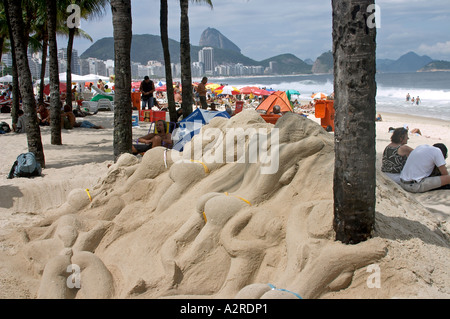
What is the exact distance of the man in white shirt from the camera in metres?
5.74

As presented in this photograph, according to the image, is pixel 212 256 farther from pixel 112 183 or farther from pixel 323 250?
pixel 112 183

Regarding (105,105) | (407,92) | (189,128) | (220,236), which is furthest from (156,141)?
(407,92)

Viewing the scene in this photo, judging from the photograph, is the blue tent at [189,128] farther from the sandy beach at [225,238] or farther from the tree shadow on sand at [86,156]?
the sandy beach at [225,238]

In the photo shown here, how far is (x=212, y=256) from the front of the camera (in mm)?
3346

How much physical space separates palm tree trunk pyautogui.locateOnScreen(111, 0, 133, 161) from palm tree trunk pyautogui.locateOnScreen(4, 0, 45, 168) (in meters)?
1.84

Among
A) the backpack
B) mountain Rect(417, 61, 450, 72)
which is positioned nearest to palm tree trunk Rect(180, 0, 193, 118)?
the backpack

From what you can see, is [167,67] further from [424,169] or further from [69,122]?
[424,169]

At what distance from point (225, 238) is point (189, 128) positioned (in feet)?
18.9

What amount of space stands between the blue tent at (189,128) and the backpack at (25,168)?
2.24 meters

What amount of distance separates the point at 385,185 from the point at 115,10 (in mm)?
4527

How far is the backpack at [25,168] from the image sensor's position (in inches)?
265

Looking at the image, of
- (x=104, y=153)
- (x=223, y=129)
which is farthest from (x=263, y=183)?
(x=104, y=153)

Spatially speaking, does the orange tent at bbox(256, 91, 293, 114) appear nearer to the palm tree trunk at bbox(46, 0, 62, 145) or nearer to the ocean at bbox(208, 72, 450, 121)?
the palm tree trunk at bbox(46, 0, 62, 145)
